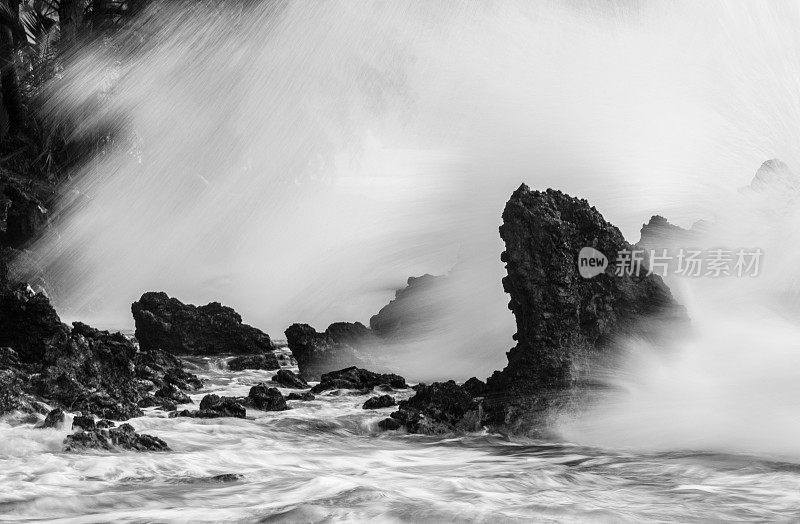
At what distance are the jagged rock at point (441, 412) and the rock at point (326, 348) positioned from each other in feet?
18.4

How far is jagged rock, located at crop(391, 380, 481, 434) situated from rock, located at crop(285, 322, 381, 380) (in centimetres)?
562

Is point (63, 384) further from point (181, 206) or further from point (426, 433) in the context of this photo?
point (181, 206)

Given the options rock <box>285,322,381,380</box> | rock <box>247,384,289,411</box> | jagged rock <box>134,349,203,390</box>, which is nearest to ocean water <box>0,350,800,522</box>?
rock <box>247,384,289,411</box>

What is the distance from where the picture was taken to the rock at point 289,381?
18.9 m

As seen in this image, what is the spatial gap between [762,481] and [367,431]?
5.81 m

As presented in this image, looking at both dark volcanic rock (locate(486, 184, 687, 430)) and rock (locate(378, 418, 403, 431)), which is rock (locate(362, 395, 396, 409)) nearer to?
rock (locate(378, 418, 403, 431))

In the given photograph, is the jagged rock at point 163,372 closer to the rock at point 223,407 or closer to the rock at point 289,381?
the rock at point 289,381

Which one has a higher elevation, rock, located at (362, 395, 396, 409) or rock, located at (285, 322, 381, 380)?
rock, located at (285, 322, 381, 380)

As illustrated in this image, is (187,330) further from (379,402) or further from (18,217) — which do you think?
(18,217)

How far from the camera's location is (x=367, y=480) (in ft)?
37.9

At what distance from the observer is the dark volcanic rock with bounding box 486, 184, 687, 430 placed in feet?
47.7

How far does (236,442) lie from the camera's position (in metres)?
13.7

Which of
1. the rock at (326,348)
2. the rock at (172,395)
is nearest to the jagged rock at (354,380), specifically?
the rock at (326,348)

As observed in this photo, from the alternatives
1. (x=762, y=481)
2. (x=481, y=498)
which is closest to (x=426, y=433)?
(x=481, y=498)
